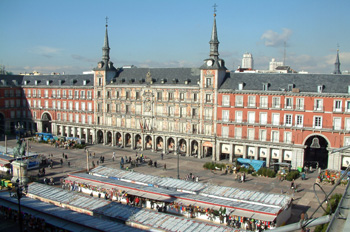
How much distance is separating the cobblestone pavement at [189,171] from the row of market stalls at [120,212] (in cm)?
1125

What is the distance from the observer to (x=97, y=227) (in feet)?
99.7

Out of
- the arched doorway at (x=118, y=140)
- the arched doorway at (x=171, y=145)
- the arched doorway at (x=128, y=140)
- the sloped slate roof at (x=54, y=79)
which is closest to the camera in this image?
the arched doorway at (x=171, y=145)

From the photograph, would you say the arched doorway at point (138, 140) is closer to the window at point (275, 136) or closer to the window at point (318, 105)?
the window at point (275, 136)

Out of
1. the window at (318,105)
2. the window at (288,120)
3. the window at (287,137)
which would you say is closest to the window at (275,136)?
the window at (287,137)

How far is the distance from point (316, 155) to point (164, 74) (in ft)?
112

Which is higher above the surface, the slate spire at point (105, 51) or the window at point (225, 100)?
the slate spire at point (105, 51)

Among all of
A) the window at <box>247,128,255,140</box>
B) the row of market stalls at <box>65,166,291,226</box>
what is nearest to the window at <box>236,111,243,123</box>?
the window at <box>247,128,255,140</box>

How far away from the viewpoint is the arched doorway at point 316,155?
60.1 m

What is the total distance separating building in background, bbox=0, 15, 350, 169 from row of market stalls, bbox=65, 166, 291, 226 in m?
22.1

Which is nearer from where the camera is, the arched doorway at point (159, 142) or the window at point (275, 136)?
the window at point (275, 136)

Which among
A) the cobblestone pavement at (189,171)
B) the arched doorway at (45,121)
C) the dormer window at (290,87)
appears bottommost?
the cobblestone pavement at (189,171)

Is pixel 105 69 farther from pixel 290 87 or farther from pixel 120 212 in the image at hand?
pixel 120 212

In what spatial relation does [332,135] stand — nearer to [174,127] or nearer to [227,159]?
[227,159]

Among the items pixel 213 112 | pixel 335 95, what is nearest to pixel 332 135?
pixel 335 95
